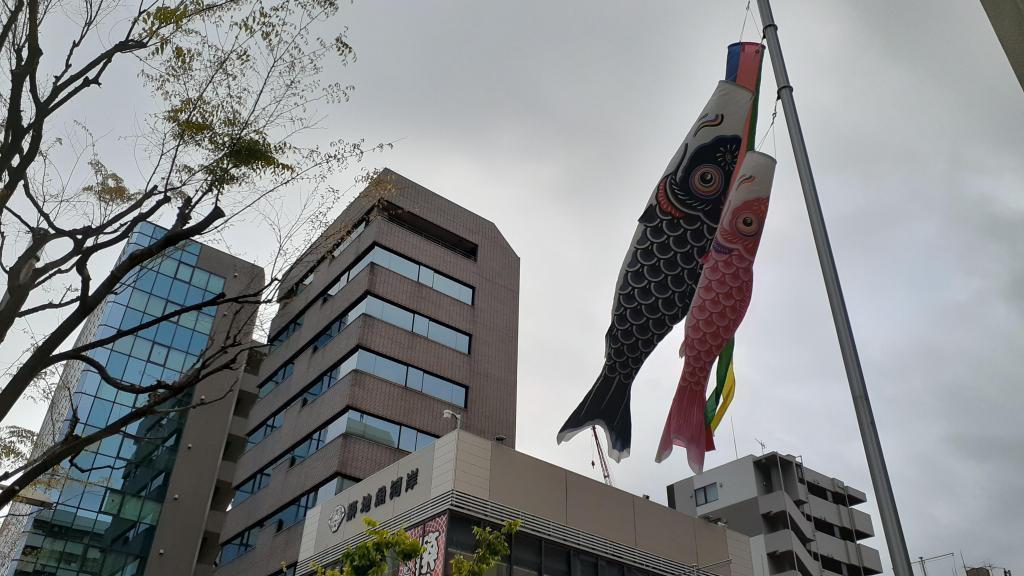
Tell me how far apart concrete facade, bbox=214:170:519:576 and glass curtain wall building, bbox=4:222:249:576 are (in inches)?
126

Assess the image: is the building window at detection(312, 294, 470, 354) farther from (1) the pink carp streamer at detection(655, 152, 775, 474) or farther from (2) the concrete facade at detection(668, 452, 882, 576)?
(2) the concrete facade at detection(668, 452, 882, 576)

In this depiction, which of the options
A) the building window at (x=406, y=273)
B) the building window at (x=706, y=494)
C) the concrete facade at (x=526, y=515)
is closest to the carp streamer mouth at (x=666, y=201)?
the concrete facade at (x=526, y=515)

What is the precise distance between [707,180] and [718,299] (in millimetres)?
2778

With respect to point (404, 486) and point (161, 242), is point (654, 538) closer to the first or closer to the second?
point (404, 486)

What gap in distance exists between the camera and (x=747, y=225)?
18.0 metres

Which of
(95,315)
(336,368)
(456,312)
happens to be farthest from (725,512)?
(95,315)

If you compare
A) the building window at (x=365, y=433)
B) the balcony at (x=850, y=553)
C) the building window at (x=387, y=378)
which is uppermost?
the balcony at (x=850, y=553)

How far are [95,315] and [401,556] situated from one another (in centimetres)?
3419

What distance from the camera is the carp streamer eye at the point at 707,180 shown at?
19.0 meters

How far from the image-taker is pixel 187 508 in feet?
117

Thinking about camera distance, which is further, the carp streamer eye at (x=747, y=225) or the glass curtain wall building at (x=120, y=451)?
the glass curtain wall building at (x=120, y=451)

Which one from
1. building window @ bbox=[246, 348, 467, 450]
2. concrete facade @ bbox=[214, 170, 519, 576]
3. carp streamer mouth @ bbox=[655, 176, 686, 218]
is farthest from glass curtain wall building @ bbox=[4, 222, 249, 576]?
carp streamer mouth @ bbox=[655, 176, 686, 218]

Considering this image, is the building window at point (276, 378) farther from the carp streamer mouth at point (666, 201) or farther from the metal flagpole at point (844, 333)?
the metal flagpole at point (844, 333)

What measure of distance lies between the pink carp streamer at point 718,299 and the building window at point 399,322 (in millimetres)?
12525
